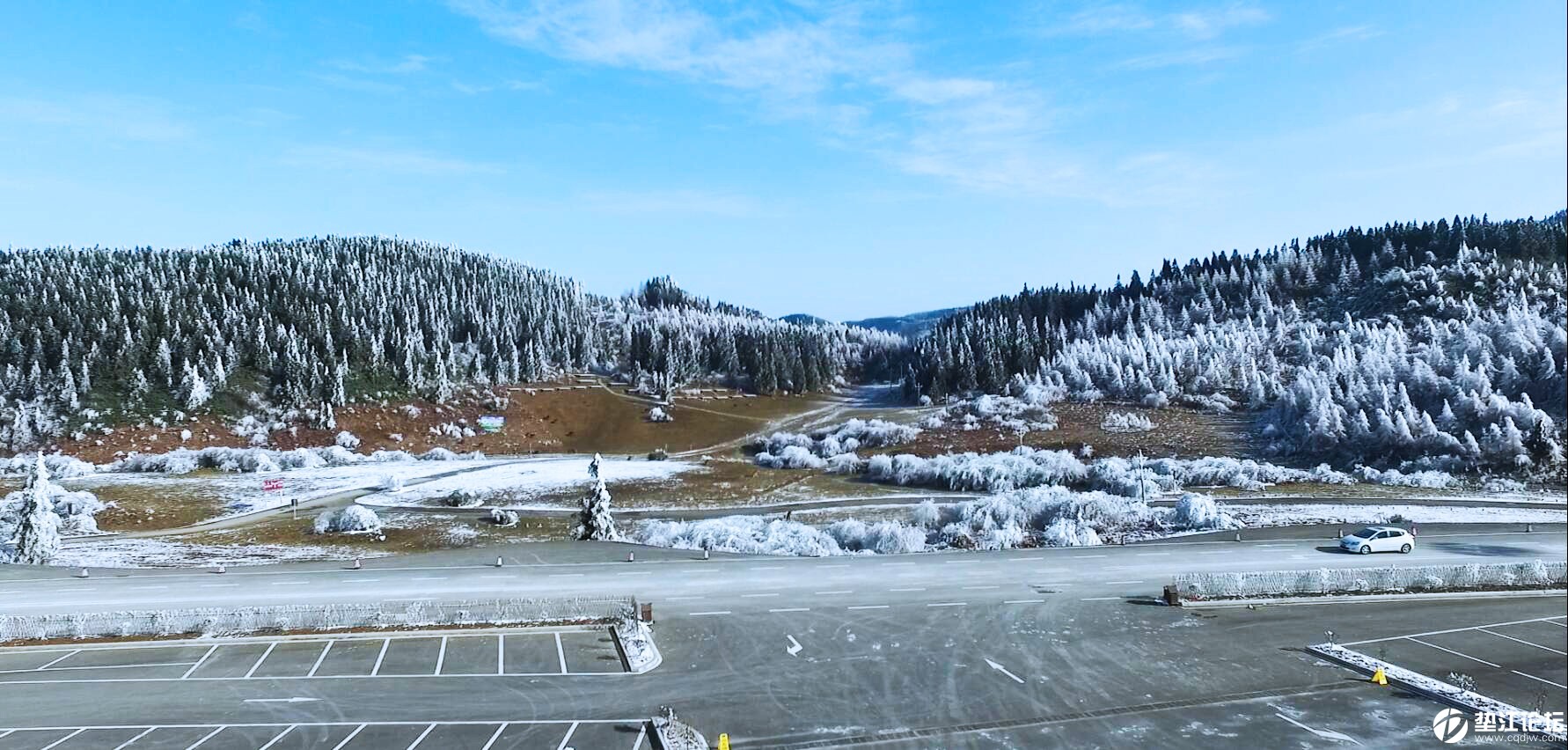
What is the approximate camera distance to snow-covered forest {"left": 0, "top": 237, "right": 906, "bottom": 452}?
388ft

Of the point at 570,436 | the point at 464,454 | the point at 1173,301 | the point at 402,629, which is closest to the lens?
the point at 402,629

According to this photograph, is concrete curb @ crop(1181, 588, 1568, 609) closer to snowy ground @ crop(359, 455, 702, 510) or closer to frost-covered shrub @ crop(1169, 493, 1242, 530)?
frost-covered shrub @ crop(1169, 493, 1242, 530)

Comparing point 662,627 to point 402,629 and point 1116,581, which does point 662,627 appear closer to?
point 402,629

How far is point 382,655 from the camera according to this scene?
2700 cm

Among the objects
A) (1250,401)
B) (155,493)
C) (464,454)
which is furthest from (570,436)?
(1250,401)

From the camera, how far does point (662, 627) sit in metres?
29.8

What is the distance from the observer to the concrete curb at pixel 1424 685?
20.8 meters

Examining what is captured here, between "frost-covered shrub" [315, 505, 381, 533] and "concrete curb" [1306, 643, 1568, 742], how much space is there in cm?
5488

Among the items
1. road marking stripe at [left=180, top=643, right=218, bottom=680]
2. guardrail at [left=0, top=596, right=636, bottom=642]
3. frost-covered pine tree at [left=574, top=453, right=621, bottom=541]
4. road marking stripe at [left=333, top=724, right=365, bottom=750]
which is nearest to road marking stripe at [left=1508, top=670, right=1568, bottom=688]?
guardrail at [left=0, top=596, right=636, bottom=642]

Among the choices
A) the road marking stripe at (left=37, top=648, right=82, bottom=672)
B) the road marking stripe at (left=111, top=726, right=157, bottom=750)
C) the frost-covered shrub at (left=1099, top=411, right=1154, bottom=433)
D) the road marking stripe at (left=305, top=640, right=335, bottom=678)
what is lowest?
the road marking stripe at (left=111, top=726, right=157, bottom=750)

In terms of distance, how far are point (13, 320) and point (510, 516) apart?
4771 inches

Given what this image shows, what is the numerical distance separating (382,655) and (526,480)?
182 feet

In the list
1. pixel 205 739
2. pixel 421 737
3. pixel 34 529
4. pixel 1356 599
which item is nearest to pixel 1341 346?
pixel 1356 599

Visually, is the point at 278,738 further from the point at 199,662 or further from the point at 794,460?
the point at 794,460
